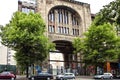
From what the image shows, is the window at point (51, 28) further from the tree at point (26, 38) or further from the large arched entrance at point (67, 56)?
the tree at point (26, 38)

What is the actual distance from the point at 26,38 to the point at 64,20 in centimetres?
2847

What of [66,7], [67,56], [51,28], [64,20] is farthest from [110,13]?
[67,56]

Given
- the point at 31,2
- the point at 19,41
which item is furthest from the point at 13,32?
the point at 31,2

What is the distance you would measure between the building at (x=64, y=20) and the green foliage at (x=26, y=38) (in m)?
18.4

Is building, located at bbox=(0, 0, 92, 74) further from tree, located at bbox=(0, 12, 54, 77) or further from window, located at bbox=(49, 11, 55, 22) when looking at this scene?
tree, located at bbox=(0, 12, 54, 77)

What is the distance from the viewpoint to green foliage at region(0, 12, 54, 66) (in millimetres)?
41969

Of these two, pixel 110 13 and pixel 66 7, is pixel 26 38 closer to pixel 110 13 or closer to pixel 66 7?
pixel 66 7

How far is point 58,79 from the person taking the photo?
4653 centimetres

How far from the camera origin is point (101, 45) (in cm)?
5328

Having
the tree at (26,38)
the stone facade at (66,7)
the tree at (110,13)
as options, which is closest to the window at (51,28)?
the stone facade at (66,7)

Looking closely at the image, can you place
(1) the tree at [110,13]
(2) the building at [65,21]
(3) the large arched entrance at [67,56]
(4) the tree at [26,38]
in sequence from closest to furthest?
(1) the tree at [110,13] < (4) the tree at [26,38] < (2) the building at [65,21] < (3) the large arched entrance at [67,56]

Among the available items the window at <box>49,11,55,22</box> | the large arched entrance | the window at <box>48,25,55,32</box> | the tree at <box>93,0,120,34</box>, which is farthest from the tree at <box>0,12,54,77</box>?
the tree at <box>93,0,120,34</box>

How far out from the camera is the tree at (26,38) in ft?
138

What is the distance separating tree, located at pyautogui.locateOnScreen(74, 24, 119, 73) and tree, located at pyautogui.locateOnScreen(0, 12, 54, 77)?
40.4 ft
